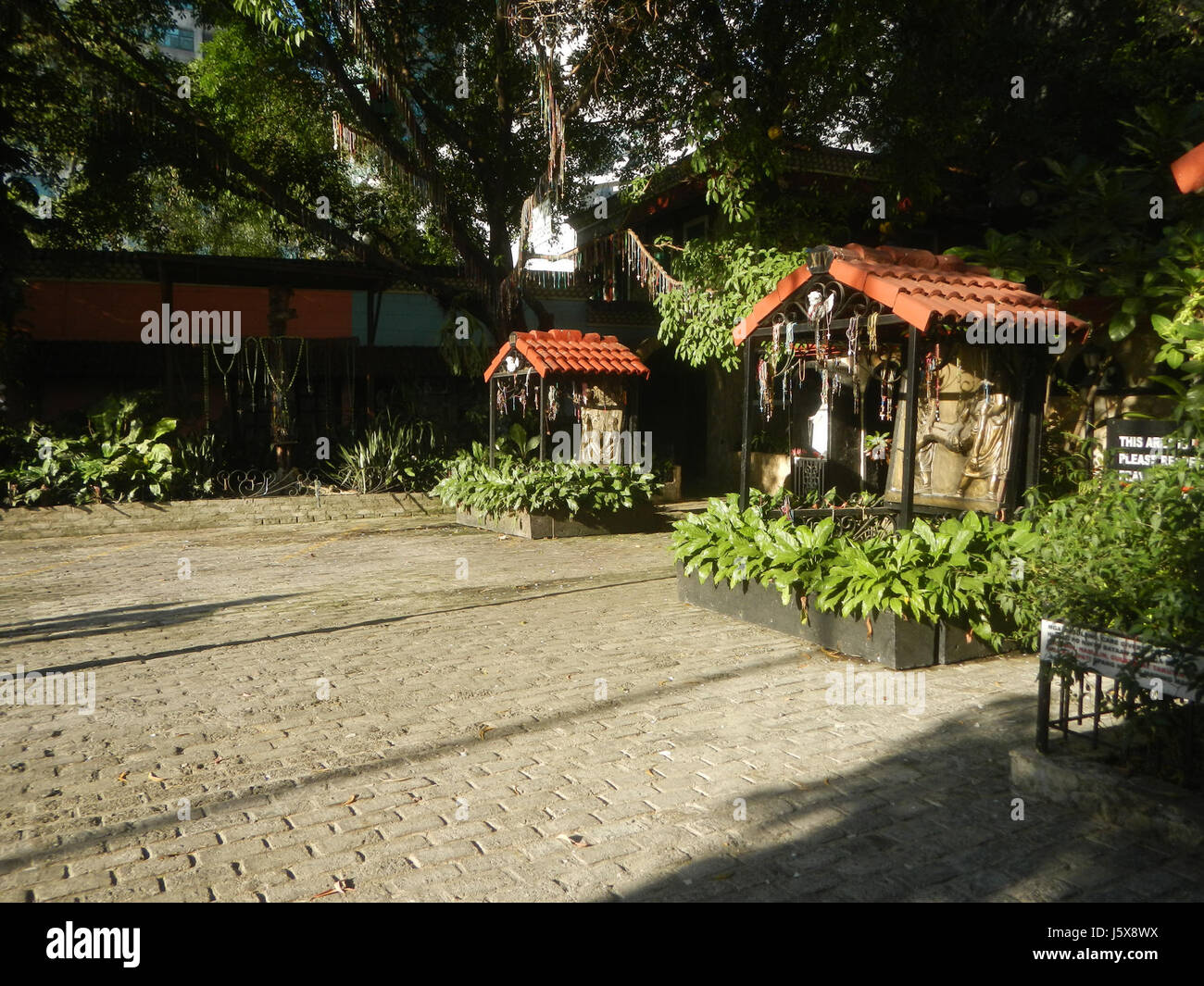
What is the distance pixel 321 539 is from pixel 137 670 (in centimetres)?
733

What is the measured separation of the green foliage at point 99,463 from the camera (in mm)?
15070

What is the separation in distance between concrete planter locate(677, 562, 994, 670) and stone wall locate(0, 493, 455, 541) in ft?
30.1

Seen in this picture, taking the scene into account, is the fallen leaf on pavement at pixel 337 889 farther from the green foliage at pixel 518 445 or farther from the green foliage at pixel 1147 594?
the green foliage at pixel 518 445

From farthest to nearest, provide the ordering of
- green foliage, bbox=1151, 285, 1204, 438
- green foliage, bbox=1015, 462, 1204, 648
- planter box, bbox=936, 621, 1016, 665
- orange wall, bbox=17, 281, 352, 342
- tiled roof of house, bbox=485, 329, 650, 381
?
1. orange wall, bbox=17, 281, 352, 342
2. tiled roof of house, bbox=485, 329, 650, 381
3. planter box, bbox=936, 621, 1016, 665
4. green foliage, bbox=1151, 285, 1204, 438
5. green foliage, bbox=1015, 462, 1204, 648

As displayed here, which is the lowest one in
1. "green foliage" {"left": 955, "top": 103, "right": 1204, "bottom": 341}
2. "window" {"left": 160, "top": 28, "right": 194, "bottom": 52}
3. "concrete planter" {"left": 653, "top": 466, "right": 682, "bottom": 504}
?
"concrete planter" {"left": 653, "top": 466, "right": 682, "bottom": 504}

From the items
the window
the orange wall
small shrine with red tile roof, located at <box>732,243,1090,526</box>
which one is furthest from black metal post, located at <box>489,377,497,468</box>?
the window

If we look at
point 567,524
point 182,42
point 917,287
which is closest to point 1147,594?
point 917,287

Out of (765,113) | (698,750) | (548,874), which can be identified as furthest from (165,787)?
(765,113)

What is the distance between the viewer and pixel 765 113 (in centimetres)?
1251

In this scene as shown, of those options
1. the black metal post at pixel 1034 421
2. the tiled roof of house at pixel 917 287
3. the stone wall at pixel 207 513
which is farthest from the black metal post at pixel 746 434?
the stone wall at pixel 207 513

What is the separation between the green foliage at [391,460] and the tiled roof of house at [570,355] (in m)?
2.95

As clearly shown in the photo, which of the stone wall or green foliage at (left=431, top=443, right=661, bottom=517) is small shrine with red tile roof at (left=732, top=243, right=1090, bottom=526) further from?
the stone wall

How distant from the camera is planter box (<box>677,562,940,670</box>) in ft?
21.6

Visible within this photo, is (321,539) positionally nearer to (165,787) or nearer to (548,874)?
(165,787)
